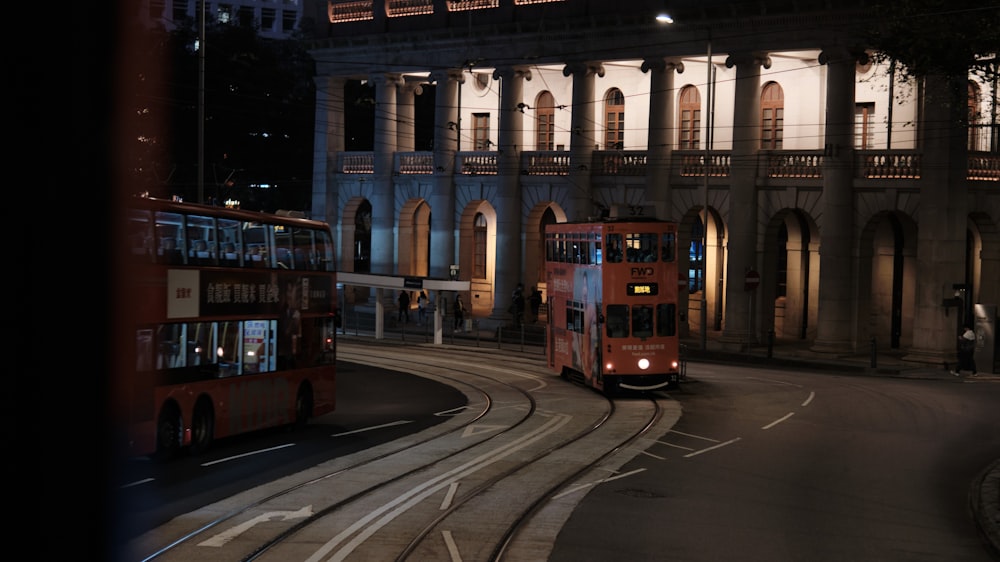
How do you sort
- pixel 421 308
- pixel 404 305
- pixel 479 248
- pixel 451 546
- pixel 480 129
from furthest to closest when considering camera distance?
pixel 480 129, pixel 479 248, pixel 421 308, pixel 404 305, pixel 451 546

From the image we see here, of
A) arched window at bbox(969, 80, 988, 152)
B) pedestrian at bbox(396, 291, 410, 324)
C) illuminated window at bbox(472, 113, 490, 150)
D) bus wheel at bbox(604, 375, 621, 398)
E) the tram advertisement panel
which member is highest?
illuminated window at bbox(472, 113, 490, 150)

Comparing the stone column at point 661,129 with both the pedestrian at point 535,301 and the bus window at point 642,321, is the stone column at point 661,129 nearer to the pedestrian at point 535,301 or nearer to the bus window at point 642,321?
the pedestrian at point 535,301

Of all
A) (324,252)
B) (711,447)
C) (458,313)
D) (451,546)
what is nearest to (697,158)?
(458,313)

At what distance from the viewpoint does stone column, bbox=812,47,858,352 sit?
148 feet

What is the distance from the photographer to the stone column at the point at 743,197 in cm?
→ 4841

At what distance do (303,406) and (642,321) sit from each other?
30.3 ft

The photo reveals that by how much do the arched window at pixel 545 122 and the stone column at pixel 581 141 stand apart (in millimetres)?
4956

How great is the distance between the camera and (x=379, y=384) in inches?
1416

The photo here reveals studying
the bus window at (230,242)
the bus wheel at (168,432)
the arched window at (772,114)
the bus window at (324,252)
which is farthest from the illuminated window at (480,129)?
the bus wheel at (168,432)

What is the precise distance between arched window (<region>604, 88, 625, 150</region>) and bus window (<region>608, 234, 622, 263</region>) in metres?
26.8

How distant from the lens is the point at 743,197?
48719mm

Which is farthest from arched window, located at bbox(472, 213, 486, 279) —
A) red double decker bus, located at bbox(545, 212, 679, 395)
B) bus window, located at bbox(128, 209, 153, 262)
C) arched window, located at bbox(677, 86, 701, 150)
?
bus window, located at bbox(128, 209, 153, 262)

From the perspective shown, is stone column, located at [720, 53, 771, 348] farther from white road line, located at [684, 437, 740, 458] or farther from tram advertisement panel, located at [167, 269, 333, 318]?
tram advertisement panel, located at [167, 269, 333, 318]

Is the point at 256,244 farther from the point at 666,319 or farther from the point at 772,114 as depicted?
the point at 772,114
